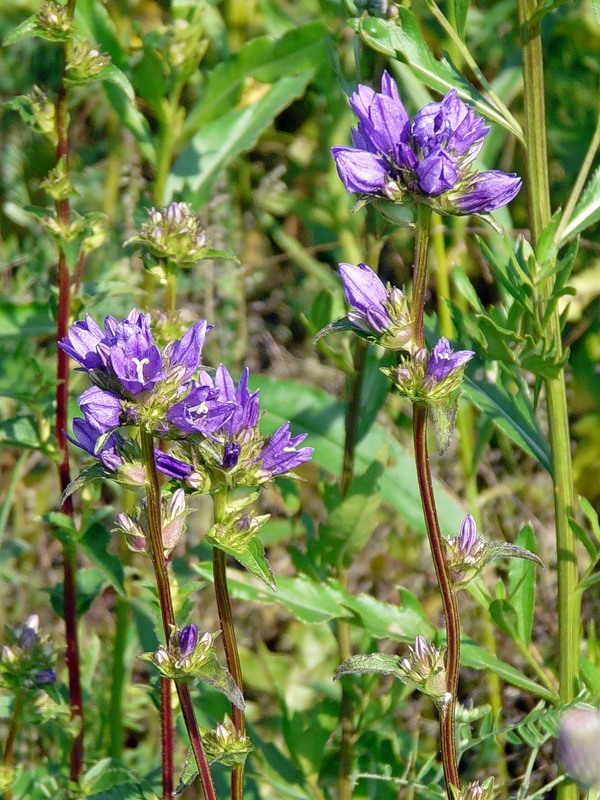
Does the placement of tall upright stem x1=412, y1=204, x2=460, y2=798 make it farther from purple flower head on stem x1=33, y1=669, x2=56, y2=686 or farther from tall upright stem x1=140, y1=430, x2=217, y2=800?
purple flower head on stem x1=33, y1=669, x2=56, y2=686

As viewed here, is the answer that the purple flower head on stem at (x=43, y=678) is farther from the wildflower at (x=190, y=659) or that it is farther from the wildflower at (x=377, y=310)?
the wildflower at (x=377, y=310)

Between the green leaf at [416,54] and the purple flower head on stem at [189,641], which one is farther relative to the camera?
the green leaf at [416,54]

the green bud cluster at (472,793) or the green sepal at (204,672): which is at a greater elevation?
the green sepal at (204,672)

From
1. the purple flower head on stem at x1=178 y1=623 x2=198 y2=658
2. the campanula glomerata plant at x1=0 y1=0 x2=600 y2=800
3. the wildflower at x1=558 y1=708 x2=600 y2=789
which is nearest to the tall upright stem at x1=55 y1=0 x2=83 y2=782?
the campanula glomerata plant at x1=0 y1=0 x2=600 y2=800

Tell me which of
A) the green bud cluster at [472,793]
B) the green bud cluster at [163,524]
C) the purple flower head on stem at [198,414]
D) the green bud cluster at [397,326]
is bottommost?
the green bud cluster at [472,793]

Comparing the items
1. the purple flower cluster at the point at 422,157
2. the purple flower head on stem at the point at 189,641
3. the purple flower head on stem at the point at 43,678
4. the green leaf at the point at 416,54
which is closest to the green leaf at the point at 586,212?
the green leaf at the point at 416,54

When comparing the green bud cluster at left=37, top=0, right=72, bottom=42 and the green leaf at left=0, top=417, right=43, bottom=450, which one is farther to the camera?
the green leaf at left=0, top=417, right=43, bottom=450
